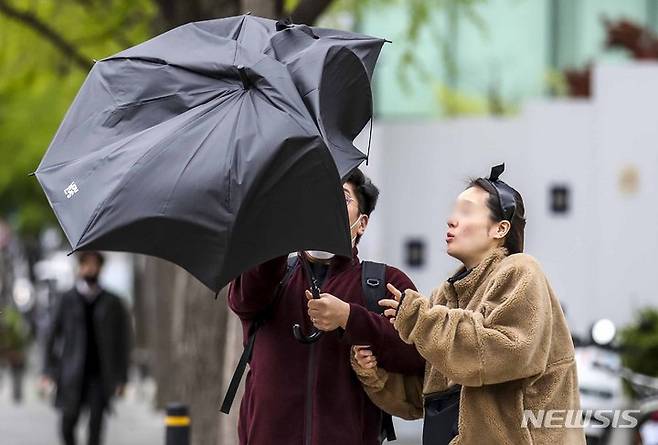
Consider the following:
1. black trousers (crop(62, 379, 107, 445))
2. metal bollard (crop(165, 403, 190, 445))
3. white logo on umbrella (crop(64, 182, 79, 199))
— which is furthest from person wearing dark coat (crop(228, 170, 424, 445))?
black trousers (crop(62, 379, 107, 445))

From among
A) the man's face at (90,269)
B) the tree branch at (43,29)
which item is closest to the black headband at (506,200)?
the man's face at (90,269)

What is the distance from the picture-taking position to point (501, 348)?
180 inches

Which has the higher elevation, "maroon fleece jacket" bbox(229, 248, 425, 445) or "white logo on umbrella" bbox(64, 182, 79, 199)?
"white logo on umbrella" bbox(64, 182, 79, 199)

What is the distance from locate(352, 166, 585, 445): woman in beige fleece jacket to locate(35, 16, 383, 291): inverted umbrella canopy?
0.39 metres

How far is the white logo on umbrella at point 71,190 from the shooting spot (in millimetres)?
4672

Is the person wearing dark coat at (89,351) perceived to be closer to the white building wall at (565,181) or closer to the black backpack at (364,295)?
the white building wall at (565,181)

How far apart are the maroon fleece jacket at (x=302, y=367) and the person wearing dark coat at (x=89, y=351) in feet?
21.0

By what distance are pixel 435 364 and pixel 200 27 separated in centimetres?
148

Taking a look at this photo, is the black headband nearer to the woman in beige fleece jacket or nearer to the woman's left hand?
the woman in beige fleece jacket

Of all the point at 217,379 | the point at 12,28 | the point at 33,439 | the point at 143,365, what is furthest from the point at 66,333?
the point at 143,365

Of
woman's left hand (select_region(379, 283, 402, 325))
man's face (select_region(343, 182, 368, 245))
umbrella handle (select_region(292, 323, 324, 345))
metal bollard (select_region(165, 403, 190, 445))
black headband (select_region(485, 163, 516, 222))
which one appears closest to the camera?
woman's left hand (select_region(379, 283, 402, 325))

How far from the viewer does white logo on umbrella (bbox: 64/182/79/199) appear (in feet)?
15.3

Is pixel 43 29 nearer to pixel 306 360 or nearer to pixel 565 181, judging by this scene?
pixel 565 181

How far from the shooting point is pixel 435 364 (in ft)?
15.3
